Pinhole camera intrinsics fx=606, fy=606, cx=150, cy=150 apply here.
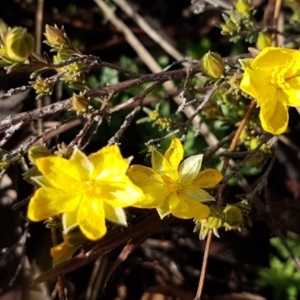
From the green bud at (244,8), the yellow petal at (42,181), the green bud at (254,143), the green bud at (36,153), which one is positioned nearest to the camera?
the yellow petal at (42,181)

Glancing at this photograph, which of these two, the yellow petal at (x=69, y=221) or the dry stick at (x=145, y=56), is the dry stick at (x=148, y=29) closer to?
the dry stick at (x=145, y=56)

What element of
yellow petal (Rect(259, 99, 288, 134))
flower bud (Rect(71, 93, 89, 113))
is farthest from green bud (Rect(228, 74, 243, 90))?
flower bud (Rect(71, 93, 89, 113))

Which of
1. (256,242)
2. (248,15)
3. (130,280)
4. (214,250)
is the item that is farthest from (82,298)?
(248,15)

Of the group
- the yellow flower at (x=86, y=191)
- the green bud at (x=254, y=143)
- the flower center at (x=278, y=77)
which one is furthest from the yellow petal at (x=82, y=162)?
the green bud at (x=254, y=143)

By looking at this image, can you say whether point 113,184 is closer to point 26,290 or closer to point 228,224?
point 228,224

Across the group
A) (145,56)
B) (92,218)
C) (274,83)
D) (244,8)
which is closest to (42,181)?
(92,218)

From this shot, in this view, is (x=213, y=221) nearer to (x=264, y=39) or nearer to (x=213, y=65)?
(x=213, y=65)
